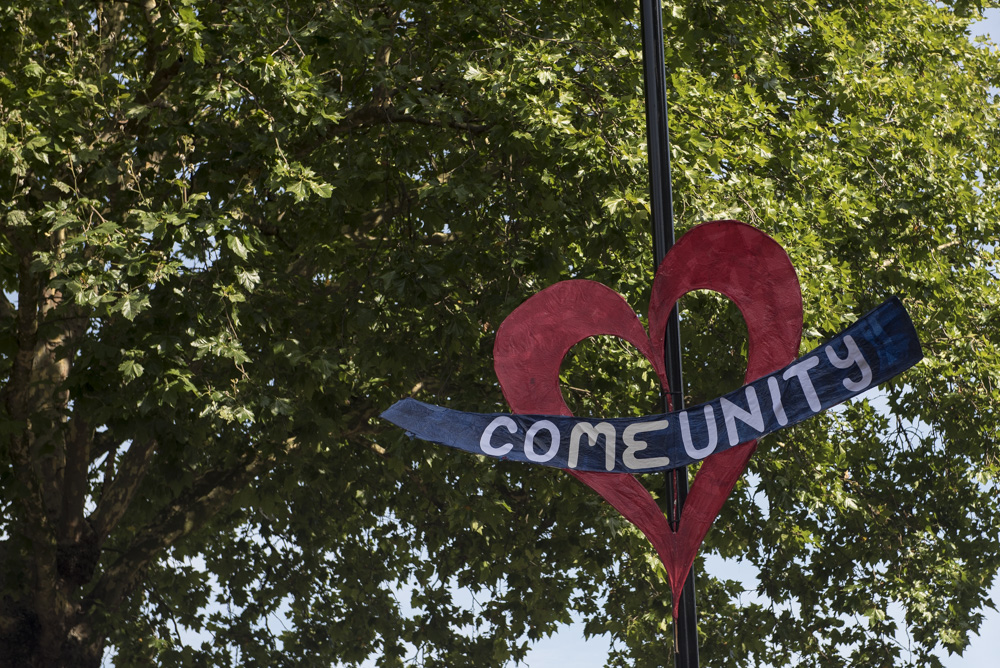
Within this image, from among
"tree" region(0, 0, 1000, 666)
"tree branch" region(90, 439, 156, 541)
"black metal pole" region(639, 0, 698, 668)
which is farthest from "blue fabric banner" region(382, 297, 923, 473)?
"tree branch" region(90, 439, 156, 541)

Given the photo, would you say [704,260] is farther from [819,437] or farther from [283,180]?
[819,437]

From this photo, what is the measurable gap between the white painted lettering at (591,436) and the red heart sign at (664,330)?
117 millimetres

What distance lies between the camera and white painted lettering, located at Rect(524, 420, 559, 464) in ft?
15.8

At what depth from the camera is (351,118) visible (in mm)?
10094

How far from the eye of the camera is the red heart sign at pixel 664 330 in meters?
5.04

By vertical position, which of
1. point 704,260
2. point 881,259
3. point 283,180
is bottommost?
point 704,260

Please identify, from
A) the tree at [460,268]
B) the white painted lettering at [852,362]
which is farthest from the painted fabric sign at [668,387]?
the tree at [460,268]

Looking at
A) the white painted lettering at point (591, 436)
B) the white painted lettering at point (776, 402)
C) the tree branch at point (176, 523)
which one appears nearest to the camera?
the white painted lettering at point (776, 402)

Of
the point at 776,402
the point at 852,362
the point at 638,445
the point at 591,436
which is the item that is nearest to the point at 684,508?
the point at 638,445

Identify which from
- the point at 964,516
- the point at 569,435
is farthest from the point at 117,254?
the point at 964,516

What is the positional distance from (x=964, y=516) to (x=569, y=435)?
8909 mm

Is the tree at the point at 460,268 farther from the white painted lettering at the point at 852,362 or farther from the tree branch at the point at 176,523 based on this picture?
the white painted lettering at the point at 852,362

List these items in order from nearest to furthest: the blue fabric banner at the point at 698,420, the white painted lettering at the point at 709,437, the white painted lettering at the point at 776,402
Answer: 1. the blue fabric banner at the point at 698,420
2. the white painted lettering at the point at 776,402
3. the white painted lettering at the point at 709,437

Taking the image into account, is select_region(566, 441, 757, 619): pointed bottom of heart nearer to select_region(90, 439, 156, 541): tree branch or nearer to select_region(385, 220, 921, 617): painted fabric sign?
select_region(385, 220, 921, 617): painted fabric sign
